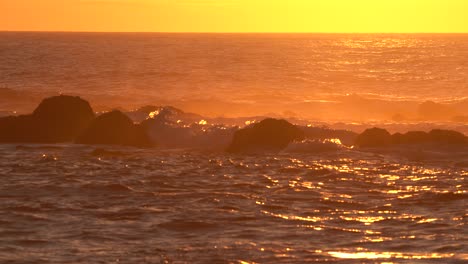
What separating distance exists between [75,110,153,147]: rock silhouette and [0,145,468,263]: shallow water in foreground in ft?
6.81

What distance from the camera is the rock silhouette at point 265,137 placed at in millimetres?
25922

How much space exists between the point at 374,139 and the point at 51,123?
9645 mm

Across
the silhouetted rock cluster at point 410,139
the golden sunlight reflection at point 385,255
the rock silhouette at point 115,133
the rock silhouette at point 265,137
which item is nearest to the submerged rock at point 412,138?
the silhouetted rock cluster at point 410,139

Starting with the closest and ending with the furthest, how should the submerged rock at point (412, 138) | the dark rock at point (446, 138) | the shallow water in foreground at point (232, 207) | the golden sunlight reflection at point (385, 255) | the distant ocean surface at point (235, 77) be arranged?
the golden sunlight reflection at point (385, 255)
the shallow water in foreground at point (232, 207)
the dark rock at point (446, 138)
the submerged rock at point (412, 138)
the distant ocean surface at point (235, 77)

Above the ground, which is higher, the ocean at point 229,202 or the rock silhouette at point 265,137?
the rock silhouette at point 265,137

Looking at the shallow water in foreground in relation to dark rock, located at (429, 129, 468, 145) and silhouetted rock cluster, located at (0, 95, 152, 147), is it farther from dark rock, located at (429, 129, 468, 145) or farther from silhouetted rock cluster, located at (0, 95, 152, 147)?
silhouetted rock cluster, located at (0, 95, 152, 147)

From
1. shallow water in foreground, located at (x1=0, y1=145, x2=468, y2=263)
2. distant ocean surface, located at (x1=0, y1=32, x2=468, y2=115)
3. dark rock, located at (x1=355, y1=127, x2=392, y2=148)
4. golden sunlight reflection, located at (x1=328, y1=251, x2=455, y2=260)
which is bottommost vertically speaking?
golden sunlight reflection, located at (x1=328, y1=251, x2=455, y2=260)

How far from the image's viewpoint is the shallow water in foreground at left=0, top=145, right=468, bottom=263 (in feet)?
47.1

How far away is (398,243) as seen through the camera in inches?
584

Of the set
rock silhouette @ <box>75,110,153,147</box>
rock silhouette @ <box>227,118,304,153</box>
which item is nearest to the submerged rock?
rock silhouette @ <box>227,118,304,153</box>

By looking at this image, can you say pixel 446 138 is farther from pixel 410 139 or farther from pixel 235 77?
pixel 235 77

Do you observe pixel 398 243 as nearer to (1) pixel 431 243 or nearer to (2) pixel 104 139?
(1) pixel 431 243

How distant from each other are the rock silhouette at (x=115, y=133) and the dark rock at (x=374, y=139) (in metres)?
5.90

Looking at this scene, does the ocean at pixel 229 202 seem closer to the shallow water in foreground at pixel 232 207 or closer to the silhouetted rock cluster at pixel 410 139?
the shallow water in foreground at pixel 232 207
